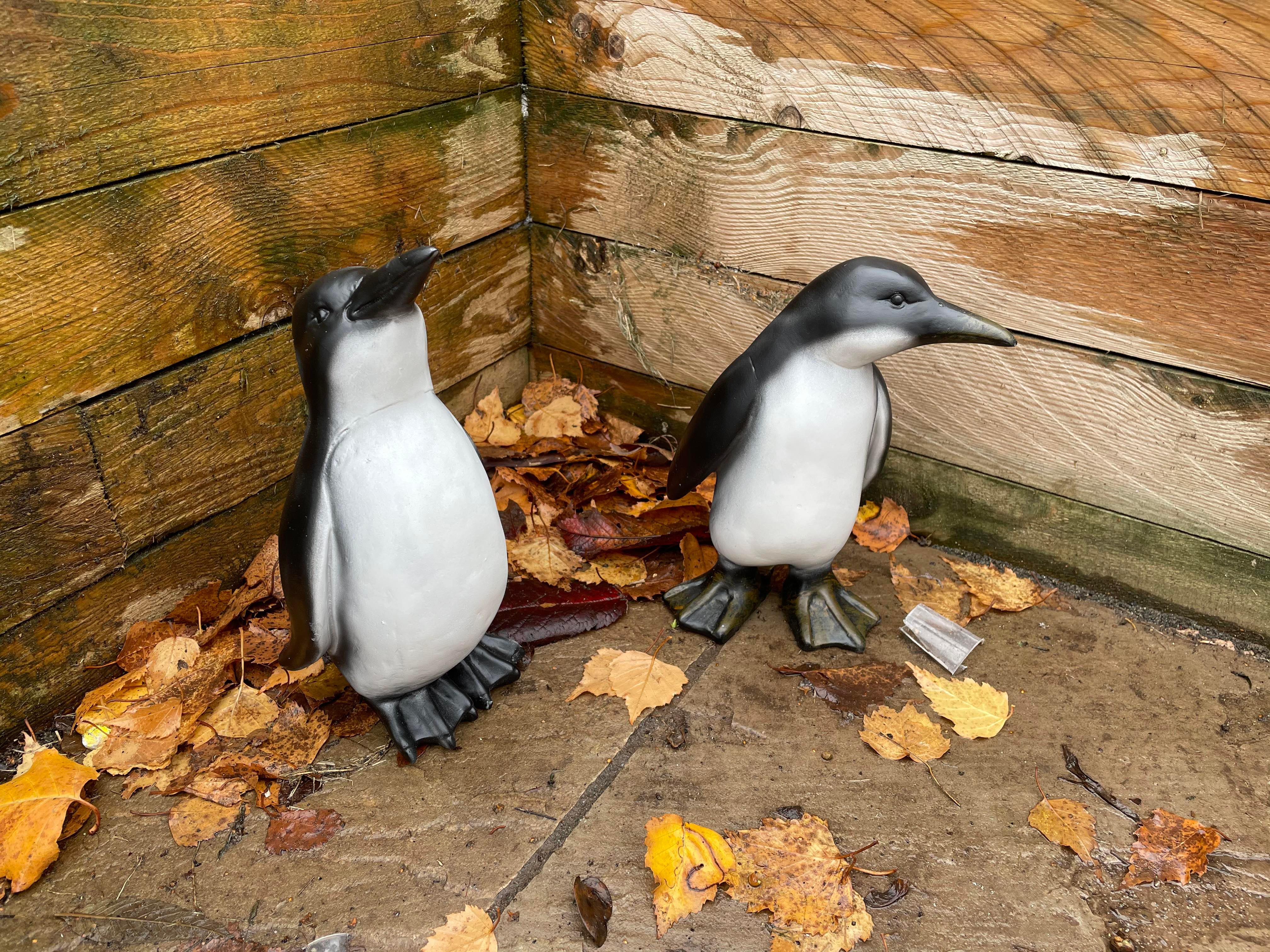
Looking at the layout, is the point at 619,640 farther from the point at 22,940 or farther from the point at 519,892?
the point at 22,940

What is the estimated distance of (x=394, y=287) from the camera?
145cm

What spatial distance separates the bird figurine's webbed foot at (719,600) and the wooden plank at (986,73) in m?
1.08

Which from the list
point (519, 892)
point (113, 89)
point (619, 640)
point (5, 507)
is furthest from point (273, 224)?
point (519, 892)

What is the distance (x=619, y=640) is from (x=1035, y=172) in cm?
140

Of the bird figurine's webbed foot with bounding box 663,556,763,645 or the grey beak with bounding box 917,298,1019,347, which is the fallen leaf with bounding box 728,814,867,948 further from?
the grey beak with bounding box 917,298,1019,347

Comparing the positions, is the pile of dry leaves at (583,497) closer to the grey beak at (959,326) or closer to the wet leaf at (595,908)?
the grey beak at (959,326)

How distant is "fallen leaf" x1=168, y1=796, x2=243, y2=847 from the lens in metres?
1.73

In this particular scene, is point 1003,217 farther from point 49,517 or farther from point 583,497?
point 49,517

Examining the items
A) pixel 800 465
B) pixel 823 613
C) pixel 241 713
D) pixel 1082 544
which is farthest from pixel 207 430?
pixel 1082 544

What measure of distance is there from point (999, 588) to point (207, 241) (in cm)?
203

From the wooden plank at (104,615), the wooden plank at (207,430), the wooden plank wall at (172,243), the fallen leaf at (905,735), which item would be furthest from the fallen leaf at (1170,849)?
the wooden plank at (207,430)

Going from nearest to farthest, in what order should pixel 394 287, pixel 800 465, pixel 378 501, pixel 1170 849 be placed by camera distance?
pixel 394 287 < pixel 378 501 < pixel 1170 849 < pixel 800 465

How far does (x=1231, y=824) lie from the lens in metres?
1.76

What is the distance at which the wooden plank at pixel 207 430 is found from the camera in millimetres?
1936
